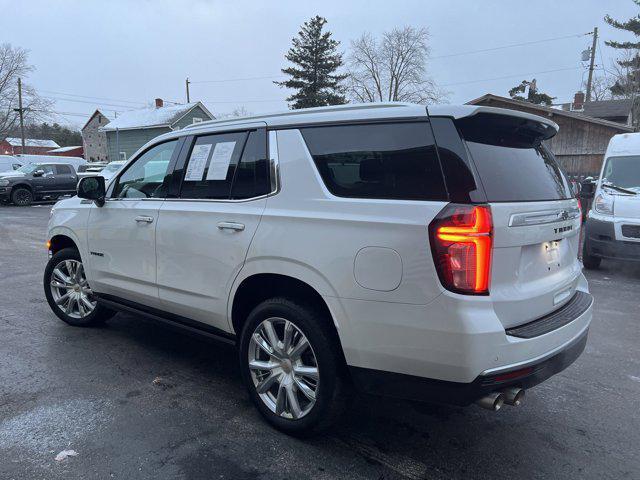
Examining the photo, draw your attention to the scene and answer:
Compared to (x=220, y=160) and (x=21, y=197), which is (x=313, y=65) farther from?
(x=220, y=160)

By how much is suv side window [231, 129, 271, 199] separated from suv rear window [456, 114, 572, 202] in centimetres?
127

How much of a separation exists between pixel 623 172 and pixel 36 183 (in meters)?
20.7

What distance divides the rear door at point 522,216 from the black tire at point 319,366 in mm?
933

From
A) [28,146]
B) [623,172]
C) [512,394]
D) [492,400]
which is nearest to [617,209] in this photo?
[623,172]

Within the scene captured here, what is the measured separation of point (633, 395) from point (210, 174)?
3542 millimetres

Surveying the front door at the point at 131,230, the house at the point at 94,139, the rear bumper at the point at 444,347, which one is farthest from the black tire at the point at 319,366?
the house at the point at 94,139

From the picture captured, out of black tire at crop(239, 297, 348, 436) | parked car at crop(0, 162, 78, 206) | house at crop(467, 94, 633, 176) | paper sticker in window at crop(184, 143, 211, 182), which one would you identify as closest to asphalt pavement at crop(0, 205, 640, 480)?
black tire at crop(239, 297, 348, 436)

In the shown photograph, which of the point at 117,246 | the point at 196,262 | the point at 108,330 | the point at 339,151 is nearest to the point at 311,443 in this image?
the point at 196,262

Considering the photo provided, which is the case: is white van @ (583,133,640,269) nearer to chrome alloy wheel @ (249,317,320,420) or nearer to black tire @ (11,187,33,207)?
chrome alloy wheel @ (249,317,320,420)

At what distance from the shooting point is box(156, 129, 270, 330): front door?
3123 mm

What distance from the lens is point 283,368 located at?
9.77 feet

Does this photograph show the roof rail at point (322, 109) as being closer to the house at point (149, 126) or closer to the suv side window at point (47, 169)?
→ the suv side window at point (47, 169)

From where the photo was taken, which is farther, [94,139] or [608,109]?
[94,139]

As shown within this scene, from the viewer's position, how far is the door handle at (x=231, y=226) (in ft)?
10.1
